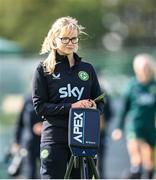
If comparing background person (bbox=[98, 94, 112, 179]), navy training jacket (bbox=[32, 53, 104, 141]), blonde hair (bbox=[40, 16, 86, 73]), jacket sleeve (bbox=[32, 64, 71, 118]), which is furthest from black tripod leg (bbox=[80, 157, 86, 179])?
background person (bbox=[98, 94, 112, 179])

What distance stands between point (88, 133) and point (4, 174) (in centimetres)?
740

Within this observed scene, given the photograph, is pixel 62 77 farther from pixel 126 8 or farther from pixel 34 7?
pixel 126 8

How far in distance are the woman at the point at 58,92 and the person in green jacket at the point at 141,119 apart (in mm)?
5529

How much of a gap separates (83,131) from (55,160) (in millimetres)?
383

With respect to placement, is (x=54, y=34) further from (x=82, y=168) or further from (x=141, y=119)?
(x=141, y=119)

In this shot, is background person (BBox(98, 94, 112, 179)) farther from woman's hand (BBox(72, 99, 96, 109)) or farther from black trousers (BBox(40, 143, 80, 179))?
woman's hand (BBox(72, 99, 96, 109))

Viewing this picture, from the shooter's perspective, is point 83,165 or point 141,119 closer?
point 83,165

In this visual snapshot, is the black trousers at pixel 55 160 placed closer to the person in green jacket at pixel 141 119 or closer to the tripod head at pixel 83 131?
the tripod head at pixel 83 131

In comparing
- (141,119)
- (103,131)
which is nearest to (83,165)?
(141,119)

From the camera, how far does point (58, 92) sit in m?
8.30

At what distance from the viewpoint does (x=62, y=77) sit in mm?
8328

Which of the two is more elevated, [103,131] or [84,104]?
[103,131]

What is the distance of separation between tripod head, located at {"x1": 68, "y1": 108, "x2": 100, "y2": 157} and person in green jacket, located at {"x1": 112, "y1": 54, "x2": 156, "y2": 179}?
5697mm

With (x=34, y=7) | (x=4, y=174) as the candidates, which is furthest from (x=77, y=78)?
(x=34, y=7)
